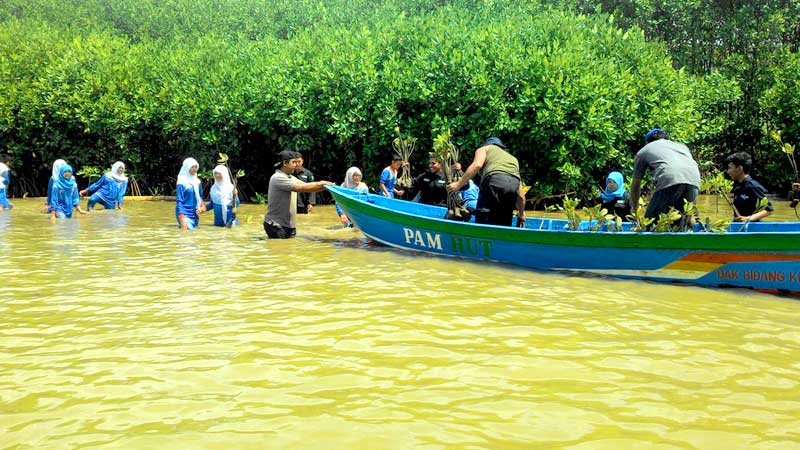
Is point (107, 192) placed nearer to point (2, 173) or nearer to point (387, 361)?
point (2, 173)

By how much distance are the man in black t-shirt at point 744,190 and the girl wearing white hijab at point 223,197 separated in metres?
8.38

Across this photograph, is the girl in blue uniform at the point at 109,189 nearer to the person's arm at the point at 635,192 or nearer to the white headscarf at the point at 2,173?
the white headscarf at the point at 2,173

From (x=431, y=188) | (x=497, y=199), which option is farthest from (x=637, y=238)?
(x=431, y=188)

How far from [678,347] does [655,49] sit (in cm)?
1741

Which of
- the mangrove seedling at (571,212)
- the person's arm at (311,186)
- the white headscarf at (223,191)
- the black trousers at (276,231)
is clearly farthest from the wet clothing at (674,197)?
the white headscarf at (223,191)

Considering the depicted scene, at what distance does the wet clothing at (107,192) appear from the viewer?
18.0m

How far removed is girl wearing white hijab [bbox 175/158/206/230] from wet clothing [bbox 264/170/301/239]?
2136mm

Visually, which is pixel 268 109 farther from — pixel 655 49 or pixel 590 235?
pixel 590 235

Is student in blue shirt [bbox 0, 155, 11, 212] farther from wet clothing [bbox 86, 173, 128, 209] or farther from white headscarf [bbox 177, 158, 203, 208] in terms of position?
white headscarf [bbox 177, 158, 203, 208]

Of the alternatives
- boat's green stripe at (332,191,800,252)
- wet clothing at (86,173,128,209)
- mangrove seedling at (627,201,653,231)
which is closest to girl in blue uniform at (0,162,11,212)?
wet clothing at (86,173,128,209)

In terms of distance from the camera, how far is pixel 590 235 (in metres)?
8.02

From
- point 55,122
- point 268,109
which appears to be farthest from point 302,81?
point 55,122

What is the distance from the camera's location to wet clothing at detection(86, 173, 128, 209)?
18031 millimetres

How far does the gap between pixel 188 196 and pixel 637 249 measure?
8608 millimetres
